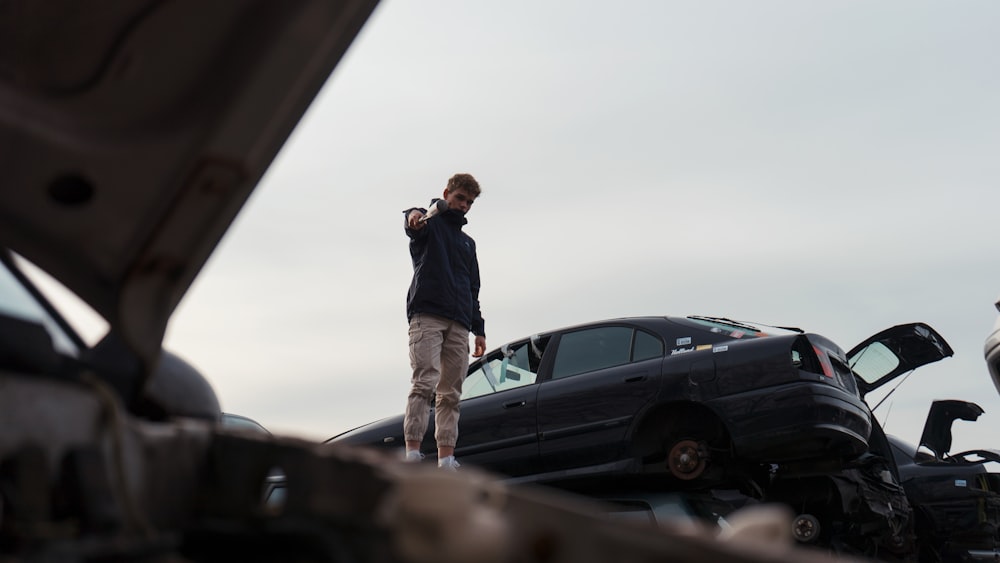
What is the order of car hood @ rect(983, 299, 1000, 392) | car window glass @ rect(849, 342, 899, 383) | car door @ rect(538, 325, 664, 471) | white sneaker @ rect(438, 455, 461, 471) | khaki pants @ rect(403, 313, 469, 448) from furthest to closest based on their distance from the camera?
car window glass @ rect(849, 342, 899, 383) → car door @ rect(538, 325, 664, 471) → khaki pants @ rect(403, 313, 469, 448) → white sneaker @ rect(438, 455, 461, 471) → car hood @ rect(983, 299, 1000, 392)

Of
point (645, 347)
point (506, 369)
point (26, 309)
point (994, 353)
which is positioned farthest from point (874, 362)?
point (26, 309)

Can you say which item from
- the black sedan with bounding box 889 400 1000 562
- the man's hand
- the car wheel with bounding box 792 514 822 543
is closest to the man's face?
the man's hand

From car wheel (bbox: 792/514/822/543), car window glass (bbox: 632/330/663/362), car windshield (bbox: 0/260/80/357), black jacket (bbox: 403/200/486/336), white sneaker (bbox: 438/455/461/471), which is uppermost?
black jacket (bbox: 403/200/486/336)

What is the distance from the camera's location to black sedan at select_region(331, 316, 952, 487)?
21.1 ft

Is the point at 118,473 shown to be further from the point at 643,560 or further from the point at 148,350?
the point at 643,560

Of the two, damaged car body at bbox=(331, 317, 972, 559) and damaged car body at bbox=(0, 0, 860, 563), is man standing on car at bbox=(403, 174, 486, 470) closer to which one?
damaged car body at bbox=(331, 317, 972, 559)

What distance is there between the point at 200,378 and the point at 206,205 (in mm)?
399

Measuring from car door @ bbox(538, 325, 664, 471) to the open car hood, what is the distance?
1865mm

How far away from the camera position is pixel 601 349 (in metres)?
7.35

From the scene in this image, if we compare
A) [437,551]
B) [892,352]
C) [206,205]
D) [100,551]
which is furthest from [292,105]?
[892,352]

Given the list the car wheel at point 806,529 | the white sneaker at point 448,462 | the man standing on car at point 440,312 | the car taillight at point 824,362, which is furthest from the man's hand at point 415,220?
the car wheel at point 806,529

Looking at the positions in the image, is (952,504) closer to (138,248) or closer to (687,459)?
(687,459)

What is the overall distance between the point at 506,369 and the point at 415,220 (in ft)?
5.68

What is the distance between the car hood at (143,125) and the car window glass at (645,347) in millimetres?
5646
